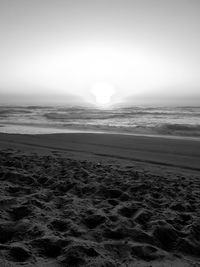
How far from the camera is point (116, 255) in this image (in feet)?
9.14

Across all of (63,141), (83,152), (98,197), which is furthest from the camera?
(63,141)

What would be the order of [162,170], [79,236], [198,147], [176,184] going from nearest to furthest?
1. [79,236]
2. [176,184]
3. [162,170]
4. [198,147]

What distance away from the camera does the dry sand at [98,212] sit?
2760 millimetres

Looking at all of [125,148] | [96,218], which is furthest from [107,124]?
[96,218]

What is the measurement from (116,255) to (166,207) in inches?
71.3

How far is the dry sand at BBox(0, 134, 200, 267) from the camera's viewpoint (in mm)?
2760

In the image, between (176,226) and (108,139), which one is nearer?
(176,226)

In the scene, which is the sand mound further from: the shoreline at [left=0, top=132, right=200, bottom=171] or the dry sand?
the shoreline at [left=0, top=132, right=200, bottom=171]

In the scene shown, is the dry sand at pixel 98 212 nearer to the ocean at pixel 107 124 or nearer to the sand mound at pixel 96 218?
the sand mound at pixel 96 218

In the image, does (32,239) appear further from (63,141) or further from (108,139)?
(108,139)

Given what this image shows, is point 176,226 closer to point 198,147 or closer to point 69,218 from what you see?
point 69,218

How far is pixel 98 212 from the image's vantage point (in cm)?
387

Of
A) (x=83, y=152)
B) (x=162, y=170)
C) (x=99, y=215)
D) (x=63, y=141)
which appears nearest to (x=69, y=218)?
(x=99, y=215)

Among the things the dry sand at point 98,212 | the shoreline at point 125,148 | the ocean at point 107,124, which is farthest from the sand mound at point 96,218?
the ocean at point 107,124
